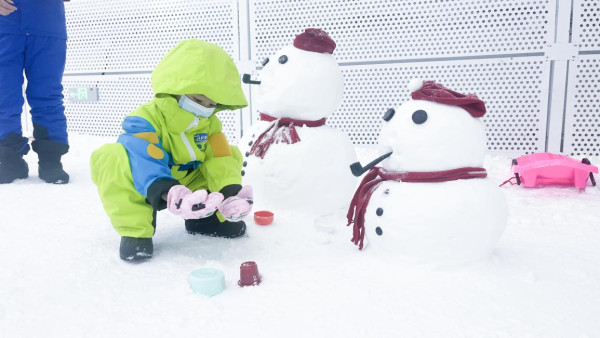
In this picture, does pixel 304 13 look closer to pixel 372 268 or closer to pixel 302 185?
pixel 302 185

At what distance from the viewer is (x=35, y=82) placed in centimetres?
212

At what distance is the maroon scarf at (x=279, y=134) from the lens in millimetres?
1578

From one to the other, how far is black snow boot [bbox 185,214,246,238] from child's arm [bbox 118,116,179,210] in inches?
9.0

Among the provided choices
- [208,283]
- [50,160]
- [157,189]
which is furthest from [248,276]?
[50,160]

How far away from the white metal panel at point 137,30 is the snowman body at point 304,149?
1.60 metres

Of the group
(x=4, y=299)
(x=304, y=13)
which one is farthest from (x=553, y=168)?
(x=4, y=299)

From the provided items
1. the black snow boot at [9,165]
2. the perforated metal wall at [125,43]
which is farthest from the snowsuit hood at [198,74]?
the perforated metal wall at [125,43]

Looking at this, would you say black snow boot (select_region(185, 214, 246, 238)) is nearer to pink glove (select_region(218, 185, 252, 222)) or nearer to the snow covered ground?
the snow covered ground

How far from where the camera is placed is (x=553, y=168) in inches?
81.6

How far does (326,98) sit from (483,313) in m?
0.92

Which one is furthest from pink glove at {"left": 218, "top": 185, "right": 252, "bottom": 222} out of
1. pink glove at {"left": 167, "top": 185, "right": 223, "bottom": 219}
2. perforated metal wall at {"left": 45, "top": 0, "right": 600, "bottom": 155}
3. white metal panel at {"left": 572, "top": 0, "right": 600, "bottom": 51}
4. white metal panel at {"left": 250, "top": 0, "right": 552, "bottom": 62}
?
white metal panel at {"left": 572, "top": 0, "right": 600, "bottom": 51}

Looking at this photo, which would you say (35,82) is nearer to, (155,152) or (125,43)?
(155,152)

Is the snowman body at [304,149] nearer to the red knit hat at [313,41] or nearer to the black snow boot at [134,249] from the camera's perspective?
the red knit hat at [313,41]

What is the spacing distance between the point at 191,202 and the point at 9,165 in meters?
1.54
